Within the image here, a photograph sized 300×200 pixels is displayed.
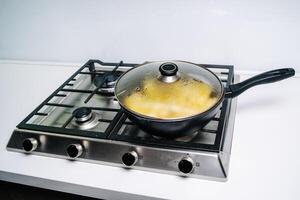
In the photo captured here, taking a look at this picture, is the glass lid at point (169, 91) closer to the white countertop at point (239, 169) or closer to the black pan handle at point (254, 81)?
the black pan handle at point (254, 81)

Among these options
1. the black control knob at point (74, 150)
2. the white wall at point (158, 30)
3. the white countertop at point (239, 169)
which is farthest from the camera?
the white wall at point (158, 30)

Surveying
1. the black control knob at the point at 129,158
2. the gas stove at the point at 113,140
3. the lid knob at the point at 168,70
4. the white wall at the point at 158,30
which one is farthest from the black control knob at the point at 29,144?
the white wall at the point at 158,30

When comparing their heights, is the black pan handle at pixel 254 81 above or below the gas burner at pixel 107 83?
above

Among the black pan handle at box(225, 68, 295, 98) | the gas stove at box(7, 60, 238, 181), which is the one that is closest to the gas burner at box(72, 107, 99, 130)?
the gas stove at box(7, 60, 238, 181)

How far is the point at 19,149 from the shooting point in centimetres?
79

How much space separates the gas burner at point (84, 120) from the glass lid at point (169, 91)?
15 centimetres

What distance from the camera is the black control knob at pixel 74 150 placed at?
724 mm

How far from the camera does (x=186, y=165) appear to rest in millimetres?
643

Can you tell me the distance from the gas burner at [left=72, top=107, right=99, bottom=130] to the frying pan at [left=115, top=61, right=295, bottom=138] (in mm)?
145

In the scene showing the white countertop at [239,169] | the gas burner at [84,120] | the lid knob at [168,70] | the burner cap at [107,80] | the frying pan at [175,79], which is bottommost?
the white countertop at [239,169]

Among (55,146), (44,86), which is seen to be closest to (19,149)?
(55,146)

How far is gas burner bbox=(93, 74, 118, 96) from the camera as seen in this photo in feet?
3.16

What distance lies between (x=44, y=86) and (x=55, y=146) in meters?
0.43

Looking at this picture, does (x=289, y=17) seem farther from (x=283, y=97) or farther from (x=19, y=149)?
(x=19, y=149)
